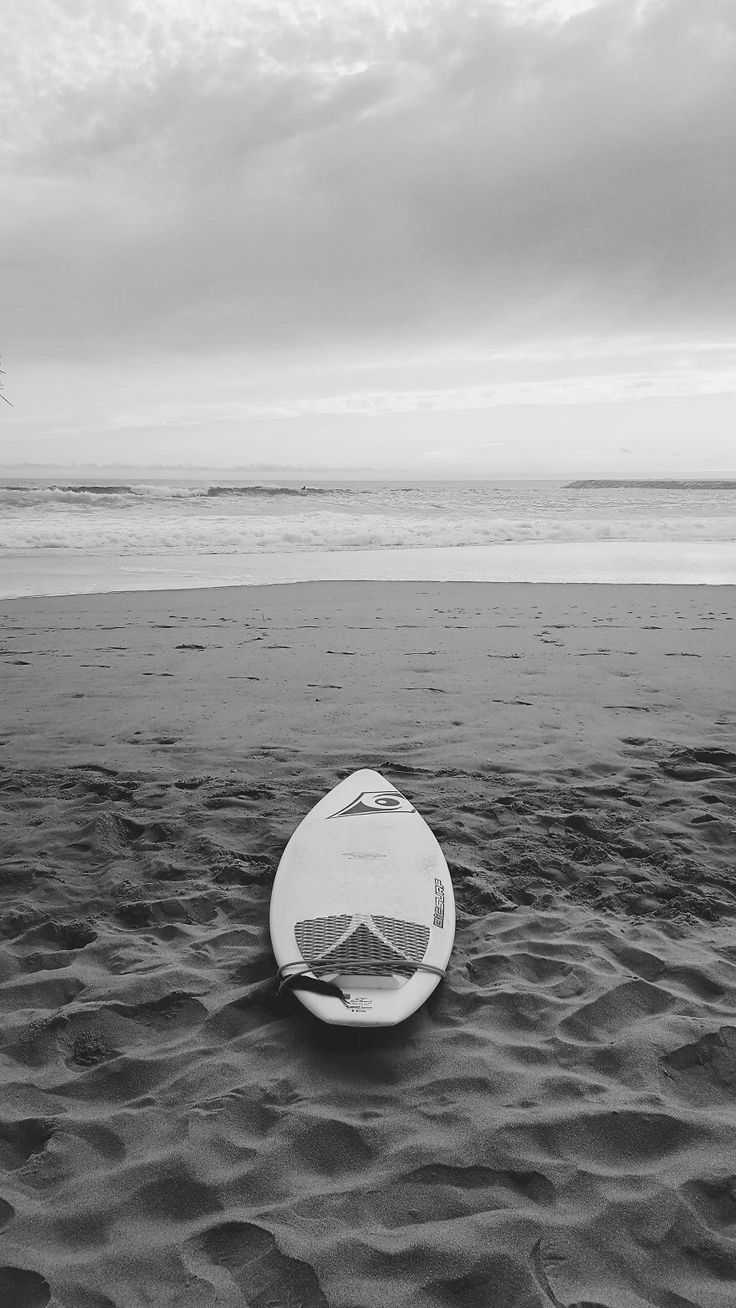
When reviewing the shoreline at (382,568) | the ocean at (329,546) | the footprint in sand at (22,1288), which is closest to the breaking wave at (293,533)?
the ocean at (329,546)

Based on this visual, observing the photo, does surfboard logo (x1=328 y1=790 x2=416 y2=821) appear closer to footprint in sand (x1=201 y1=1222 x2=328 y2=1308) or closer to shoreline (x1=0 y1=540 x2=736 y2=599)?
footprint in sand (x1=201 y1=1222 x2=328 y2=1308)

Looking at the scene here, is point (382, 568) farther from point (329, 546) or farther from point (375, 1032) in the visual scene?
point (375, 1032)

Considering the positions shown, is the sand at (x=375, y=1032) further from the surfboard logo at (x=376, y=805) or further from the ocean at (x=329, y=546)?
the ocean at (x=329, y=546)

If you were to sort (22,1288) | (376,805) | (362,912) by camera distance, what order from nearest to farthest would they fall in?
(22,1288)
(362,912)
(376,805)

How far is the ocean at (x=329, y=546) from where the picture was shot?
40.0ft

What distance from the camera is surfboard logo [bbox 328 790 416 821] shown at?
11.8 ft

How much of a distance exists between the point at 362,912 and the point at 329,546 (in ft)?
47.1

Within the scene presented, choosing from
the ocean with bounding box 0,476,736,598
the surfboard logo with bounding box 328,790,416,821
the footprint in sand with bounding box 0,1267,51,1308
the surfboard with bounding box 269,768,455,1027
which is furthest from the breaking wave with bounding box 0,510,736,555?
the footprint in sand with bounding box 0,1267,51,1308

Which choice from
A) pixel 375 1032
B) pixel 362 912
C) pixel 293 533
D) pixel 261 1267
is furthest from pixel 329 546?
pixel 261 1267

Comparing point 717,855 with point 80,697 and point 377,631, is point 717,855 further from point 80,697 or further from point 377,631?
point 377,631

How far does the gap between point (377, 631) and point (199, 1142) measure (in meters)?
6.11

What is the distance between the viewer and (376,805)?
3.65 metres

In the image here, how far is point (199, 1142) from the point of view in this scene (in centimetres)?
198

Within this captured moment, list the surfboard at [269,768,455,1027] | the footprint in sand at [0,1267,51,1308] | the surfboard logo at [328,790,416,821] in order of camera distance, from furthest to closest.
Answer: the surfboard logo at [328,790,416,821] → the surfboard at [269,768,455,1027] → the footprint in sand at [0,1267,51,1308]
